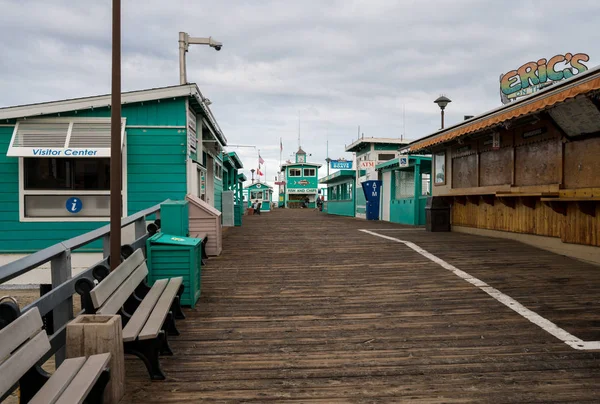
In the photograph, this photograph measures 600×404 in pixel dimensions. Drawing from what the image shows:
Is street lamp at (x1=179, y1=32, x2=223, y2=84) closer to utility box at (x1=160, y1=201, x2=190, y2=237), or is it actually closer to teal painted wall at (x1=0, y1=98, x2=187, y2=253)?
teal painted wall at (x1=0, y1=98, x2=187, y2=253)

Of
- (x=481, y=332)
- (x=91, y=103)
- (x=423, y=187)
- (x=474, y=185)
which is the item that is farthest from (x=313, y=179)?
(x=481, y=332)

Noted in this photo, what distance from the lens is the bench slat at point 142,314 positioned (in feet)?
10.8

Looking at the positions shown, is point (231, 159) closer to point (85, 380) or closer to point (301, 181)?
point (85, 380)

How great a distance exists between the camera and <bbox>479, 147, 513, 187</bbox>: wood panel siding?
34.6ft

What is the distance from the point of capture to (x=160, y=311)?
3840mm

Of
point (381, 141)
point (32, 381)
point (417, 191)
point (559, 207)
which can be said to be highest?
point (381, 141)

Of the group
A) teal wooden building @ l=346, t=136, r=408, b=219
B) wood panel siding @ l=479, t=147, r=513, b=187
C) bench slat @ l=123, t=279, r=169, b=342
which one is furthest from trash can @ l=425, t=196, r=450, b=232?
teal wooden building @ l=346, t=136, r=408, b=219

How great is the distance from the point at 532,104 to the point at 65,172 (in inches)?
362

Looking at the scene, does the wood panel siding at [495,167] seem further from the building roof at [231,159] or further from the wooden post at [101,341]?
the building roof at [231,159]

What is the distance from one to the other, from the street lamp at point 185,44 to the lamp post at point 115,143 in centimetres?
735

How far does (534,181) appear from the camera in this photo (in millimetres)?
9430

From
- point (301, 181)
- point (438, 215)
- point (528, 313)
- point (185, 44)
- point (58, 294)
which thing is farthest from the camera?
point (301, 181)

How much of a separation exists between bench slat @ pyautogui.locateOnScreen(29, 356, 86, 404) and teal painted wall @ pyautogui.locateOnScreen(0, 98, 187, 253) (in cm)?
668

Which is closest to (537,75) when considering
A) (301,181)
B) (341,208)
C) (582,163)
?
(582,163)
